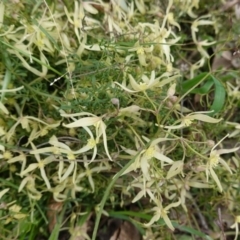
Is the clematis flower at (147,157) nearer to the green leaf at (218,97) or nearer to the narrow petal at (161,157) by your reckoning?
the narrow petal at (161,157)

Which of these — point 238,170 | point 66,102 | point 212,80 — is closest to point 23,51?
point 66,102

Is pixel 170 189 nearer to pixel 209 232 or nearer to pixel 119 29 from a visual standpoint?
pixel 209 232

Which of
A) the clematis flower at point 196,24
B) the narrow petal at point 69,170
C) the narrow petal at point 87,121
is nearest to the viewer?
the narrow petal at point 87,121

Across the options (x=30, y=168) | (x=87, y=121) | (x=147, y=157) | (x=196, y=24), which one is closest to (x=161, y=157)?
(x=147, y=157)

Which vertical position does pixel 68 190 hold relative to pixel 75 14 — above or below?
below

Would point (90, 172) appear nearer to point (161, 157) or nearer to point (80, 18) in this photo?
point (161, 157)

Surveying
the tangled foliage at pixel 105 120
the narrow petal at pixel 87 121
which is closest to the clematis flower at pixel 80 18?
the tangled foliage at pixel 105 120

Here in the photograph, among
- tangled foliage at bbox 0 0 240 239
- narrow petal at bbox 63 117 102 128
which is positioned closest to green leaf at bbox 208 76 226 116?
tangled foliage at bbox 0 0 240 239

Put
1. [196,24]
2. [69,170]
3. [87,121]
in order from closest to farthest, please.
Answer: [87,121], [69,170], [196,24]
